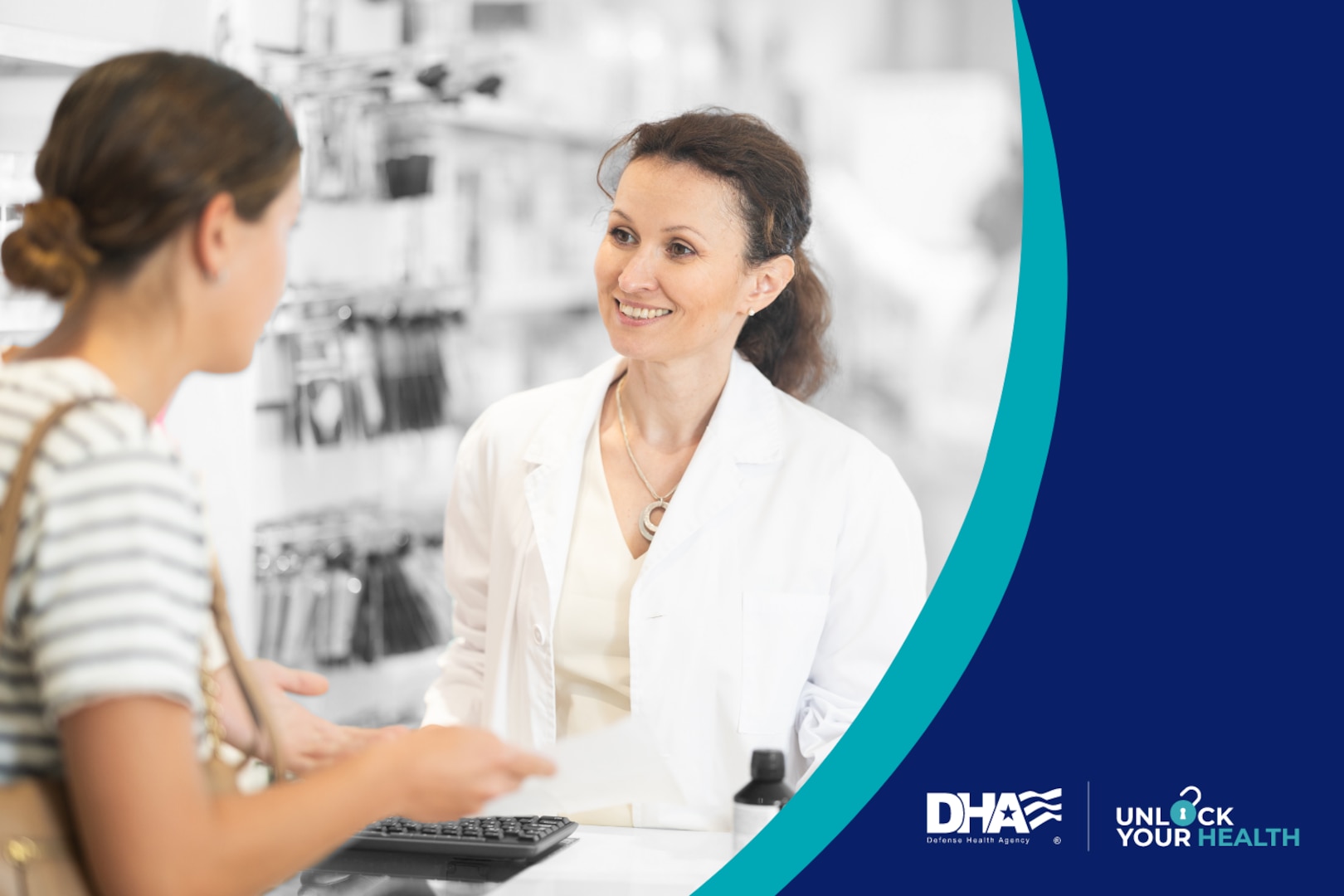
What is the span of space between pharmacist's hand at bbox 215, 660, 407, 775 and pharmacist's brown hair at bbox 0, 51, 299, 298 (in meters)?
0.39

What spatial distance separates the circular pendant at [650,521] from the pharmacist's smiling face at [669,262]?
0.76 feet

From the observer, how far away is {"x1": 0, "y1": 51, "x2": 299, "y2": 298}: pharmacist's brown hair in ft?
2.84

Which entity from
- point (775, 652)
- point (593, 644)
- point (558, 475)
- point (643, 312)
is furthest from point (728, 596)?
point (643, 312)

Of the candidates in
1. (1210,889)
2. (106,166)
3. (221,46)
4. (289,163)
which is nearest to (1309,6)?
(1210,889)

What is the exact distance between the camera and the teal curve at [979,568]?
4.25 ft

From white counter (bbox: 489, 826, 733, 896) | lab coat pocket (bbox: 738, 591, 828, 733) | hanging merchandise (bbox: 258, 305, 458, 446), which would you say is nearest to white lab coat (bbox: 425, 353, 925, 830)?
lab coat pocket (bbox: 738, 591, 828, 733)

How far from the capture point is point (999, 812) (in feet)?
4.21

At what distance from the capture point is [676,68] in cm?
385

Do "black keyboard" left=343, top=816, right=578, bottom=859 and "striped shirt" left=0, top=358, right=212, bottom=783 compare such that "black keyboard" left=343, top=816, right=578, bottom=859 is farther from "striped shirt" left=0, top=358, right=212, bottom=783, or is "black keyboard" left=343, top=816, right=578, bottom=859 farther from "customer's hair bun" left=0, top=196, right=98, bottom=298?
"customer's hair bun" left=0, top=196, right=98, bottom=298

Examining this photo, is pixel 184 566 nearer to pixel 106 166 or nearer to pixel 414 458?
pixel 106 166

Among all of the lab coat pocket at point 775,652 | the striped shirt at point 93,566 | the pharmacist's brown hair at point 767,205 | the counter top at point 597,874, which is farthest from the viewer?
the pharmacist's brown hair at point 767,205

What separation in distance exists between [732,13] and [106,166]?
3.28 metres

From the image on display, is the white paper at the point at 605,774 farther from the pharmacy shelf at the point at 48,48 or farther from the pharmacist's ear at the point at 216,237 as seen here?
the pharmacy shelf at the point at 48,48

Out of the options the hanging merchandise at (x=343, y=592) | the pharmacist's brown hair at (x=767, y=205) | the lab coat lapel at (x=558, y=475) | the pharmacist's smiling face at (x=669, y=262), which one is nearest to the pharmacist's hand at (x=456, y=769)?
the lab coat lapel at (x=558, y=475)
